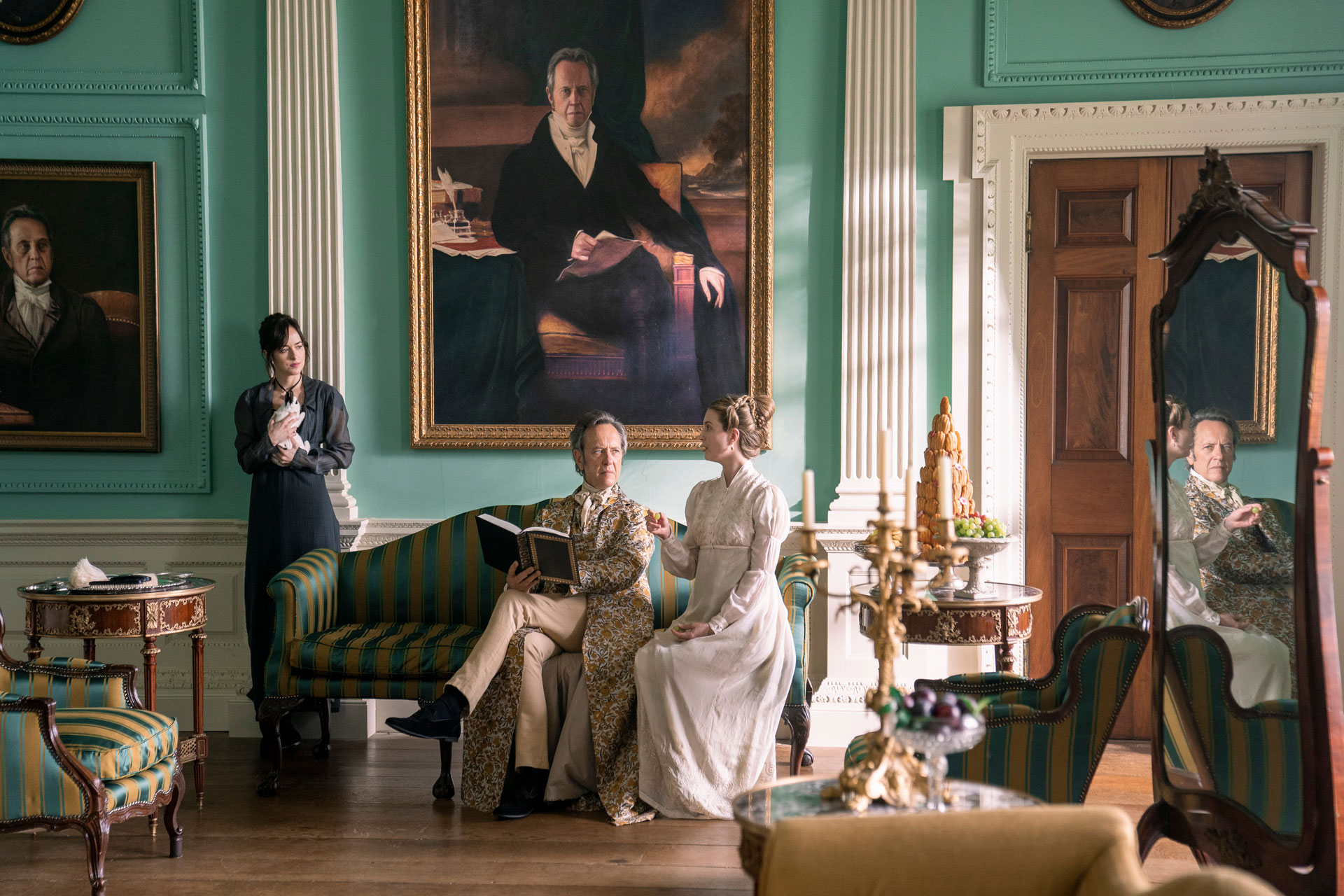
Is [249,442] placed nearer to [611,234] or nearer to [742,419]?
[611,234]

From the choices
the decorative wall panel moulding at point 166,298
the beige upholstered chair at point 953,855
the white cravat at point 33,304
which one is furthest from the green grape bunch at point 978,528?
the white cravat at point 33,304

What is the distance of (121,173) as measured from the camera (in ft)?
17.9

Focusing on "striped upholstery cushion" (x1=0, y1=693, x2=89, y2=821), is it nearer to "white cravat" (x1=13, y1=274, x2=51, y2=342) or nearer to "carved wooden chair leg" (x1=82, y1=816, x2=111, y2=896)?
"carved wooden chair leg" (x1=82, y1=816, x2=111, y2=896)

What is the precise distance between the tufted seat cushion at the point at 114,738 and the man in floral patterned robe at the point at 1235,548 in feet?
11.2

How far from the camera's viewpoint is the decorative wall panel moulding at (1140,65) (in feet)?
16.6

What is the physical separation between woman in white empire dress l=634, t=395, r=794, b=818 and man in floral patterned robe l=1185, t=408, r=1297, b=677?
171cm

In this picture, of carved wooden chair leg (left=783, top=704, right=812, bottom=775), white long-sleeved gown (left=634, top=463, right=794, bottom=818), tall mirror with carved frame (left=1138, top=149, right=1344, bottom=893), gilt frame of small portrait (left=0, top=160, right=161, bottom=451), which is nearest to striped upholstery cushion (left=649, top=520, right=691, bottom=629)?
white long-sleeved gown (left=634, top=463, right=794, bottom=818)

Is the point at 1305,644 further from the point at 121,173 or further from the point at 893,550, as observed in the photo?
the point at 121,173

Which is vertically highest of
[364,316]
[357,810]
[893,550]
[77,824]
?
[364,316]

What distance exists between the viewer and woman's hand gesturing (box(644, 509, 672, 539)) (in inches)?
174

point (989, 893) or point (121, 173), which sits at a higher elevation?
point (121, 173)

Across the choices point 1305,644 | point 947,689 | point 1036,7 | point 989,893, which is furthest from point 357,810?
point 1036,7

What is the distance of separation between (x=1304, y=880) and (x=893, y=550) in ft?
4.05

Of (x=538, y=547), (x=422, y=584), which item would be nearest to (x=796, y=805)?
→ (x=538, y=547)
